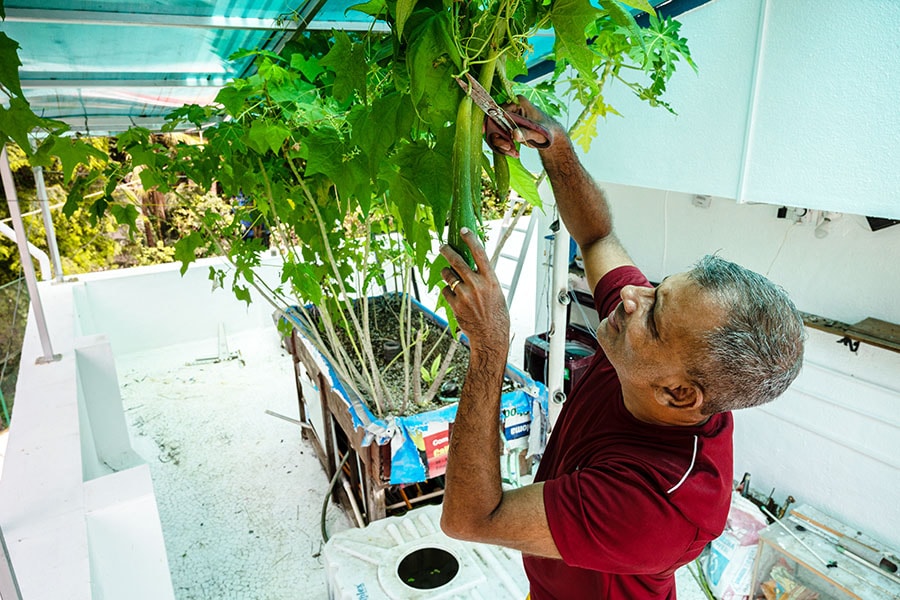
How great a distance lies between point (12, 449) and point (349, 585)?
4.32 ft

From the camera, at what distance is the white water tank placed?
2.12 meters

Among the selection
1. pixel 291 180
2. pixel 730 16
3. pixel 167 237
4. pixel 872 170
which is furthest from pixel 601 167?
pixel 167 237

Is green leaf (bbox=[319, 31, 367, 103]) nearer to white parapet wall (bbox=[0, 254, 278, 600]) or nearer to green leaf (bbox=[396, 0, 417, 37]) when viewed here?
green leaf (bbox=[396, 0, 417, 37])

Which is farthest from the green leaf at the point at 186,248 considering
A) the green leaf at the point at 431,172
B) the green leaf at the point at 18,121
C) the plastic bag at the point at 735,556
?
the plastic bag at the point at 735,556

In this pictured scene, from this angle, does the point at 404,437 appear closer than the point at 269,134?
No

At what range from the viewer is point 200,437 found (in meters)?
4.29

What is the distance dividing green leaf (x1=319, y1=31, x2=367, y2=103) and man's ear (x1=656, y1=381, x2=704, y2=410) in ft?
2.60

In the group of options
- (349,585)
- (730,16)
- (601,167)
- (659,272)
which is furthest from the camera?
(659,272)

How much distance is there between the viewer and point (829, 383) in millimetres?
2984

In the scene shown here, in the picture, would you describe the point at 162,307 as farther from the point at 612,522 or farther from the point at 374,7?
the point at 612,522

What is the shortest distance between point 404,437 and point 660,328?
1.64 meters

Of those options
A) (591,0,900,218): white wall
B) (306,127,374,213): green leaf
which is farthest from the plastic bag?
→ (306,127,374,213): green leaf

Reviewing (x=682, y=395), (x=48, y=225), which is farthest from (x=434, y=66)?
(x=48, y=225)

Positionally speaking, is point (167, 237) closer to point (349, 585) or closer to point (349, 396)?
point (349, 396)
